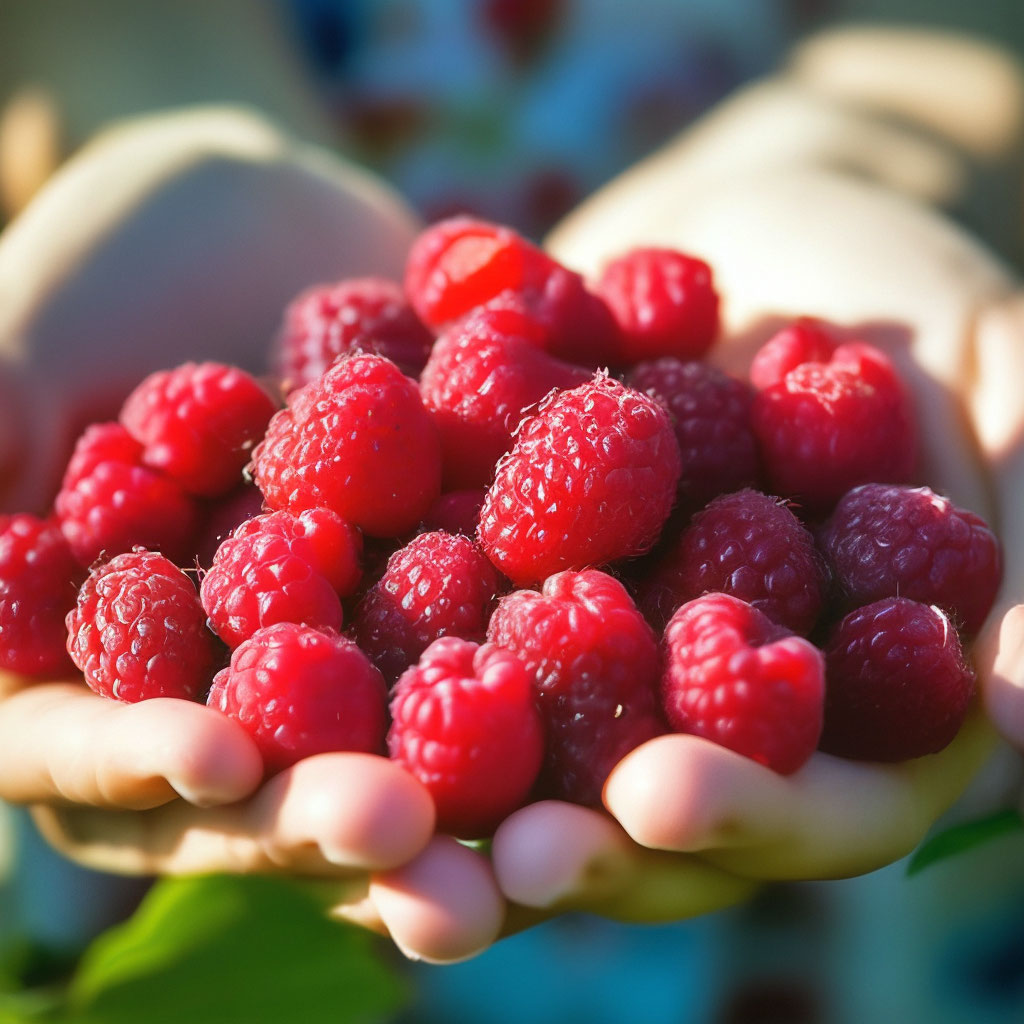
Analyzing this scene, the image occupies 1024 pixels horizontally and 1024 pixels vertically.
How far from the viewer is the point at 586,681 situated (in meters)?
0.77

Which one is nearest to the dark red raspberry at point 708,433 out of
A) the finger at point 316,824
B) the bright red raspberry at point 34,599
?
the finger at point 316,824

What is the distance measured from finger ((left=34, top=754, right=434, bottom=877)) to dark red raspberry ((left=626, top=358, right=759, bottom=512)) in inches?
17.4

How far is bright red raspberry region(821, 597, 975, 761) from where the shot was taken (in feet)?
2.70

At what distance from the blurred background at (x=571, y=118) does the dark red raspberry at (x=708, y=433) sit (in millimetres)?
605

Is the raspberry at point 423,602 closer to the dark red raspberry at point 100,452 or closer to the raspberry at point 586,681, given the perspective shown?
the raspberry at point 586,681

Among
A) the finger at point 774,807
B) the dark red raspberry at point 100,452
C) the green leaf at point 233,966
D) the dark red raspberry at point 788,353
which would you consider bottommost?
the finger at point 774,807

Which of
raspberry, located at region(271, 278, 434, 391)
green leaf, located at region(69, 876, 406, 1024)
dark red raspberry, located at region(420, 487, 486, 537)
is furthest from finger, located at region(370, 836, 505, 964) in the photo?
raspberry, located at region(271, 278, 434, 391)

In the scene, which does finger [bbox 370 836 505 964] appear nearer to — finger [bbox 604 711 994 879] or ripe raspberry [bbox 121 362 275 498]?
finger [bbox 604 711 994 879]

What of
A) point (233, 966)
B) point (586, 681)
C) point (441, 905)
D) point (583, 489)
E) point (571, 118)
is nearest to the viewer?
point (233, 966)

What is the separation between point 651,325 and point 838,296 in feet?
0.86

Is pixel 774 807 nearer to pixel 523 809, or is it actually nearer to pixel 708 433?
pixel 523 809

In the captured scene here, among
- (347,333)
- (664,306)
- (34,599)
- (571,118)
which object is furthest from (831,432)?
(571,118)

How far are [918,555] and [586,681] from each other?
33 cm

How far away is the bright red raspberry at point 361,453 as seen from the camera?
0.93m
